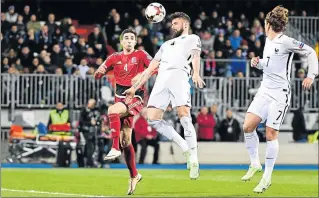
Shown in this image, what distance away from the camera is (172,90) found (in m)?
16.7

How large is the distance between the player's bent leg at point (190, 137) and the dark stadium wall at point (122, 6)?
31.4 meters

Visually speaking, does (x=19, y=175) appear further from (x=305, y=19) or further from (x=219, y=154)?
(x=305, y=19)

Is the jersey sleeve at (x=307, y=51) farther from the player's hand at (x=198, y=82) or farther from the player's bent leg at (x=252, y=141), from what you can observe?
the player's hand at (x=198, y=82)

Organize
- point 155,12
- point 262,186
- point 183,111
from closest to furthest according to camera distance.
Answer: point 155,12
point 183,111
point 262,186

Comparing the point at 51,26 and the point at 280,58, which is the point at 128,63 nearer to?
the point at 280,58

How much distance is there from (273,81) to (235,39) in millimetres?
27000

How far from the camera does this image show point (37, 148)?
136 feet

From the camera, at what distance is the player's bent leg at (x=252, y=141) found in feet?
57.7

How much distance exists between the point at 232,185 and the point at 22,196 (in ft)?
22.6

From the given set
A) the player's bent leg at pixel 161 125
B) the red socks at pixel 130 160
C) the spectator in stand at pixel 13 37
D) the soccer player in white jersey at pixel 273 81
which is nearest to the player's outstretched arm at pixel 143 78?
the player's bent leg at pixel 161 125

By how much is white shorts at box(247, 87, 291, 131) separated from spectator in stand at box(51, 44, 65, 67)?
2515cm

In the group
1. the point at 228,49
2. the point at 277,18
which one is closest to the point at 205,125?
the point at 228,49

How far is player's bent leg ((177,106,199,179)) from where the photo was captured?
16.5m

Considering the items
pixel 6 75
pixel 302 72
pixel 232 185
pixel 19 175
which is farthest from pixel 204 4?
pixel 232 185
